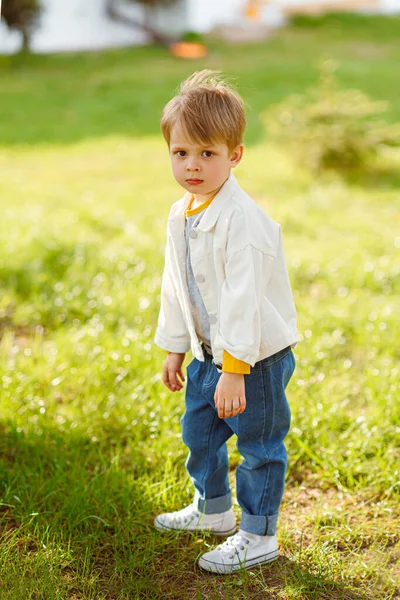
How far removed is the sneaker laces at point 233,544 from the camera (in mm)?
2314

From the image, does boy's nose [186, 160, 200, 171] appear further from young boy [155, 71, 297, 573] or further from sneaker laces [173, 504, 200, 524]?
sneaker laces [173, 504, 200, 524]

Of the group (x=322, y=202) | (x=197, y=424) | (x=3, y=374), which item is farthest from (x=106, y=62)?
(x=197, y=424)

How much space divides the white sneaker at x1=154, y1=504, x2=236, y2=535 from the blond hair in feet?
3.96

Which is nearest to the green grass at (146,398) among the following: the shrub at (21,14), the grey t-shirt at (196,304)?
the grey t-shirt at (196,304)

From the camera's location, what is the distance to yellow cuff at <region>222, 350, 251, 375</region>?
6.68ft

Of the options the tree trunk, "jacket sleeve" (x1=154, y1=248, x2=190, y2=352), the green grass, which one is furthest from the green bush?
the tree trunk

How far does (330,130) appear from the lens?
284 inches

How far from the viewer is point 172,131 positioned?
2031mm

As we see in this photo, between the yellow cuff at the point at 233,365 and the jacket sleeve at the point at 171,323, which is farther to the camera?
the jacket sleeve at the point at 171,323

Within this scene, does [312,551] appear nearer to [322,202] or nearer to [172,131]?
[172,131]

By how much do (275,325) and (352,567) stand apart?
797 millimetres

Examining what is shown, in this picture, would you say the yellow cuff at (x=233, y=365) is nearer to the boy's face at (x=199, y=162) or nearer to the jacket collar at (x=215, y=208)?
the jacket collar at (x=215, y=208)

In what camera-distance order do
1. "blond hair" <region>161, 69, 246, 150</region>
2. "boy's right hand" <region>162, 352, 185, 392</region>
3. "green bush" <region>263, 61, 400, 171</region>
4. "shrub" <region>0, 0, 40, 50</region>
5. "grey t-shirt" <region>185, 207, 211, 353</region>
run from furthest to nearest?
1. "shrub" <region>0, 0, 40, 50</region>
2. "green bush" <region>263, 61, 400, 171</region>
3. "boy's right hand" <region>162, 352, 185, 392</region>
4. "grey t-shirt" <region>185, 207, 211, 353</region>
5. "blond hair" <region>161, 69, 246, 150</region>

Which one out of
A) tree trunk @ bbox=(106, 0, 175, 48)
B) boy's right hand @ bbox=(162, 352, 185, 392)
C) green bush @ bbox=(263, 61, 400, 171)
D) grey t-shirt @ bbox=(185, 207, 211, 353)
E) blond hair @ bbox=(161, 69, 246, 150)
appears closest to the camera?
blond hair @ bbox=(161, 69, 246, 150)
